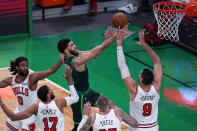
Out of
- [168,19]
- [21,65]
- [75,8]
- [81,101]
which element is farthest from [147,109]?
[75,8]

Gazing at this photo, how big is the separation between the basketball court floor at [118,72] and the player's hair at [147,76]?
2.46m

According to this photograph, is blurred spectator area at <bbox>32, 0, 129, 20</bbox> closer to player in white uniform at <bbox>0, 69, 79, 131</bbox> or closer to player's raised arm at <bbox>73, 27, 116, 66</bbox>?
player's raised arm at <bbox>73, 27, 116, 66</bbox>

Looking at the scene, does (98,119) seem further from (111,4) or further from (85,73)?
(111,4)

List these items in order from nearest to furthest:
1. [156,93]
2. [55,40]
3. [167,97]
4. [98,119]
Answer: [98,119] → [156,93] → [167,97] → [55,40]

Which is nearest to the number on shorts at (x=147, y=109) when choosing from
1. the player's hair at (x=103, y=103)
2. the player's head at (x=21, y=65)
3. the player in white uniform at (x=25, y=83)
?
the player's hair at (x=103, y=103)

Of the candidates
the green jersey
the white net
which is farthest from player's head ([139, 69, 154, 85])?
the white net

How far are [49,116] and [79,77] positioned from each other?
1.18m

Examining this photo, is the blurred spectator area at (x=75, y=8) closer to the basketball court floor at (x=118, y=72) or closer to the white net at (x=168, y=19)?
the basketball court floor at (x=118, y=72)

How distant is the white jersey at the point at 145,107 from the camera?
7.95 meters

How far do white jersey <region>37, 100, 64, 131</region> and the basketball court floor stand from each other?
97.2 inches

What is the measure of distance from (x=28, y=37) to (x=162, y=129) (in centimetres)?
735

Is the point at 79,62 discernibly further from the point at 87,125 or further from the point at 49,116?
the point at 87,125

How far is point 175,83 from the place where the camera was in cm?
1257

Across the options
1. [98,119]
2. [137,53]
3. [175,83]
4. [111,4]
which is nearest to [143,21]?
[111,4]
